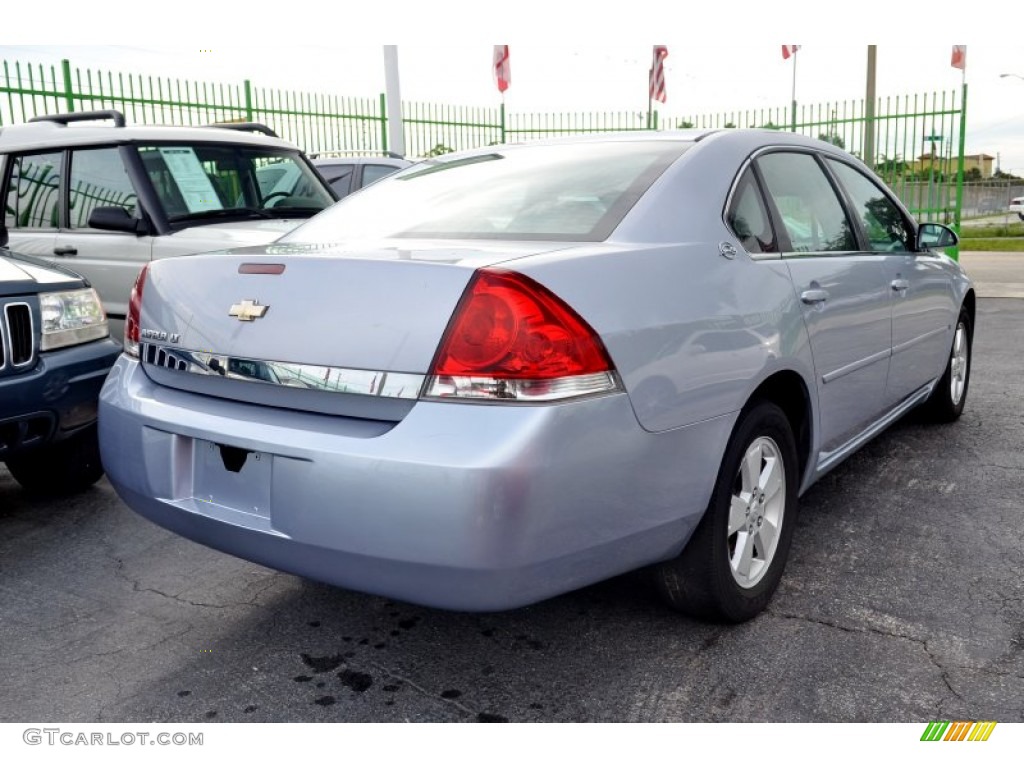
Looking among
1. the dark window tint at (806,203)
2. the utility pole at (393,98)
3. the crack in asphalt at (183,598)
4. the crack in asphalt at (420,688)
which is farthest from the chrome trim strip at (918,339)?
the utility pole at (393,98)

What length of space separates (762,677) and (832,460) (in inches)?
46.2

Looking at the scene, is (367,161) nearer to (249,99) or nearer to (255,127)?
(255,127)

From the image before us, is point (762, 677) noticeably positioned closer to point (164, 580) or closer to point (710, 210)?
point (710, 210)

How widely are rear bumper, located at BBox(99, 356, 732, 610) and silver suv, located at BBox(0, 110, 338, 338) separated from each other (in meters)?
3.20

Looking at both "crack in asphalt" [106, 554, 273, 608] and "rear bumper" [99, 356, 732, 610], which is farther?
"crack in asphalt" [106, 554, 273, 608]

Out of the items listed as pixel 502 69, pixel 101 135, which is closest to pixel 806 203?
pixel 101 135

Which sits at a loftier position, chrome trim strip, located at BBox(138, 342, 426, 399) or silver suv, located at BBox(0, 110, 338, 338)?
silver suv, located at BBox(0, 110, 338, 338)

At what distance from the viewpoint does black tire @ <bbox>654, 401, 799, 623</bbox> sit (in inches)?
103

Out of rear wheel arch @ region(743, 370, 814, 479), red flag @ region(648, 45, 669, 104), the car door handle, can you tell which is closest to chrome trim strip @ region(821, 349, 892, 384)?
rear wheel arch @ region(743, 370, 814, 479)

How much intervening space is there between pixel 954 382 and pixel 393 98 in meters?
9.33

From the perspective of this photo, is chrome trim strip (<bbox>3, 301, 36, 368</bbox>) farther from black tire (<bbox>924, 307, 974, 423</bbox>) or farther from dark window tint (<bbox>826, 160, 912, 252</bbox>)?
black tire (<bbox>924, 307, 974, 423</bbox>)
